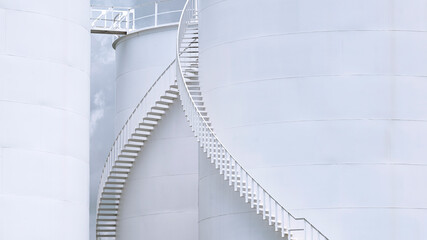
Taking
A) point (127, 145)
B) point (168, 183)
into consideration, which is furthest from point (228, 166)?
point (127, 145)

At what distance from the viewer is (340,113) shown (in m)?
37.6

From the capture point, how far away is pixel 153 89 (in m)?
49.8

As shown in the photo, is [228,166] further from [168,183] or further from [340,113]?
[168,183]

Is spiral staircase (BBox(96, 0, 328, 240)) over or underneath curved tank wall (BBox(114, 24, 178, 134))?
underneath

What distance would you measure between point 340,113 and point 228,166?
3.96 meters

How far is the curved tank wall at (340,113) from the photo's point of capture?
122 feet

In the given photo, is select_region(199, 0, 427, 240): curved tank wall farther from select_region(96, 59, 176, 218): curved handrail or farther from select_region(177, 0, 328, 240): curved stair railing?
select_region(96, 59, 176, 218): curved handrail

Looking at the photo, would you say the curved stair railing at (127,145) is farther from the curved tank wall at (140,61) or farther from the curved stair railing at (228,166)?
the curved stair railing at (228,166)

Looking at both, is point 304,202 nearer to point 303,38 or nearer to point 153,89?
point 303,38

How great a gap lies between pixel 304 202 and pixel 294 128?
7.12ft

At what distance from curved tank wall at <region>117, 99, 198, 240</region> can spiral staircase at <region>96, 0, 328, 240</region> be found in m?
0.52
